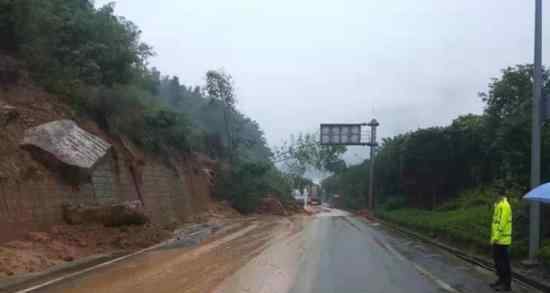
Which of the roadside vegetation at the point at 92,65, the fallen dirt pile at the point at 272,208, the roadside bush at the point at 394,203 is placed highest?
the roadside vegetation at the point at 92,65

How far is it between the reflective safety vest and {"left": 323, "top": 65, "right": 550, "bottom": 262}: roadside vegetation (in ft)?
7.59

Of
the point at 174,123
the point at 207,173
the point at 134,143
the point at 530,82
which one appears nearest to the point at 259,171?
the point at 207,173

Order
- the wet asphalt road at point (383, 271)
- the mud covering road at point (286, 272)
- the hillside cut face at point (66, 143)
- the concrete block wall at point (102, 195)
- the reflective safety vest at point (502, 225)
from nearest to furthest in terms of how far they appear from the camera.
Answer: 1. the mud covering road at point (286, 272)
2. the wet asphalt road at point (383, 271)
3. the reflective safety vest at point (502, 225)
4. the concrete block wall at point (102, 195)
5. the hillside cut face at point (66, 143)

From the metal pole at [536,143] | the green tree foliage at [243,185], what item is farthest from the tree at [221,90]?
the metal pole at [536,143]

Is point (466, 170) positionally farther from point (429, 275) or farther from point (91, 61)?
point (429, 275)

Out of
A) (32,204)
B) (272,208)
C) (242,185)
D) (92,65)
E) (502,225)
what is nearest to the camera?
(502,225)

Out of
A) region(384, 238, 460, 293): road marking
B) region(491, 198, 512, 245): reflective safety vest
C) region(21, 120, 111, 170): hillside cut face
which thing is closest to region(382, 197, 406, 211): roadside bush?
region(384, 238, 460, 293): road marking

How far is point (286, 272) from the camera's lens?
476 inches

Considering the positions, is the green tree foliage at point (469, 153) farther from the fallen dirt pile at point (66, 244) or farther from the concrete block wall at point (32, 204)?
the concrete block wall at point (32, 204)

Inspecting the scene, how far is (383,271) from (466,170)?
75.4ft

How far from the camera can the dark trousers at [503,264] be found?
10531 mm

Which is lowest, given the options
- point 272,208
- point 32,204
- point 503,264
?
point 272,208

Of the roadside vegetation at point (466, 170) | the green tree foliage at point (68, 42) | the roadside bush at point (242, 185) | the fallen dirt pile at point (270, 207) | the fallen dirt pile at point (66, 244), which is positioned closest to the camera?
the fallen dirt pile at point (66, 244)

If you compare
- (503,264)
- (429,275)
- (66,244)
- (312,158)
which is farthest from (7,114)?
(312,158)
